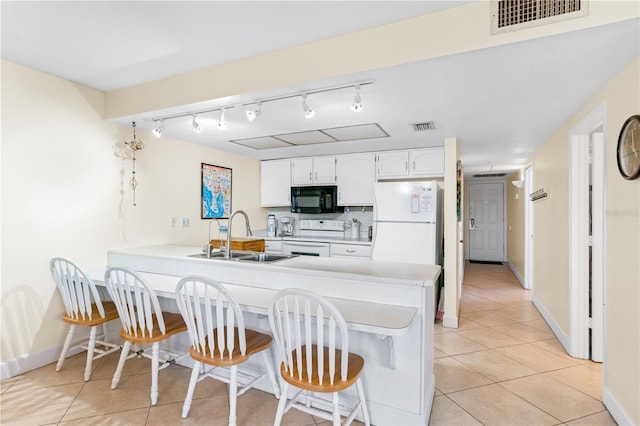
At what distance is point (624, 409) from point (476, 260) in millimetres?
6925

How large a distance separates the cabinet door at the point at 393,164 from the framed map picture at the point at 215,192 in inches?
81.8

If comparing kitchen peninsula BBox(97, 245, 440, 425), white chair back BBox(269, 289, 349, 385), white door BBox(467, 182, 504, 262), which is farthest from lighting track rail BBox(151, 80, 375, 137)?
white door BBox(467, 182, 504, 262)

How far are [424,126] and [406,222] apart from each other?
1.07 metres

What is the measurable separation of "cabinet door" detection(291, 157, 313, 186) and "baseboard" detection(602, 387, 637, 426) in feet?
12.2

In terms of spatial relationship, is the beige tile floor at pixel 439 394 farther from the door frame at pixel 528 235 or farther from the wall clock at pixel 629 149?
the door frame at pixel 528 235

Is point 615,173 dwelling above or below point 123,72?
below

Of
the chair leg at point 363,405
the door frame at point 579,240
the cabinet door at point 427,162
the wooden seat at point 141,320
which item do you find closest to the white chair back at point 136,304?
the wooden seat at point 141,320

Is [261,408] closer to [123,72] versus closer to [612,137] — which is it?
[123,72]

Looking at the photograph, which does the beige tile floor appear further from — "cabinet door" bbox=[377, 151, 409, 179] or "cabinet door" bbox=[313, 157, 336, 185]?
"cabinet door" bbox=[313, 157, 336, 185]

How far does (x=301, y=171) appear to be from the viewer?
16.0 ft

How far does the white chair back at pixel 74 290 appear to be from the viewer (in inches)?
95.7

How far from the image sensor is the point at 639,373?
5.73ft

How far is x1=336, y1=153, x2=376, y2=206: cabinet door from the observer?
4.39 meters

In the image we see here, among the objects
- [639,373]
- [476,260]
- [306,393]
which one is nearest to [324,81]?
[306,393]
